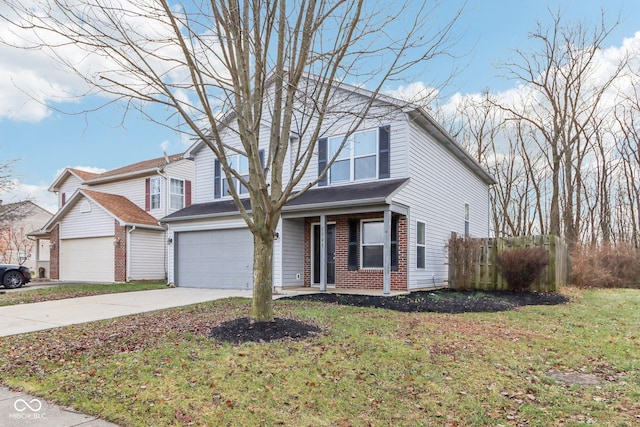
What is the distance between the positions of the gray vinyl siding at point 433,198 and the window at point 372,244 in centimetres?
85

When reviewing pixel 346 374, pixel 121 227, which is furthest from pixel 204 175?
pixel 346 374

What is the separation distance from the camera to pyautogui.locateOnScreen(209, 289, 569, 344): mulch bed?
223 inches

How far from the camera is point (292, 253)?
43.4 feet

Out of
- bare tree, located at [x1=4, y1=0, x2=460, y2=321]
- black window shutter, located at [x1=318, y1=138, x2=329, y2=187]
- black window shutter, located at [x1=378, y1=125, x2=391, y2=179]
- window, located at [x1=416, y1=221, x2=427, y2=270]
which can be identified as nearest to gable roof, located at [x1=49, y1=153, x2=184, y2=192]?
black window shutter, located at [x1=318, y1=138, x2=329, y2=187]

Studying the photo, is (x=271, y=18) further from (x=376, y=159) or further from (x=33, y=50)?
(x=376, y=159)

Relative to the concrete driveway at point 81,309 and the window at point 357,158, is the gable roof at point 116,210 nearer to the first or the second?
the concrete driveway at point 81,309

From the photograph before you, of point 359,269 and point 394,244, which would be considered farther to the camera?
point 359,269

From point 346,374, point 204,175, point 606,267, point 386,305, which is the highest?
point 204,175

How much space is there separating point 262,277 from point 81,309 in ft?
19.3

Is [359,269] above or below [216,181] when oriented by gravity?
below

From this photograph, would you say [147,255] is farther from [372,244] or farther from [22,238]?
[22,238]

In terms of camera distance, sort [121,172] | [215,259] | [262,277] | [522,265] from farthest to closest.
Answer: [121,172] < [215,259] < [522,265] < [262,277]

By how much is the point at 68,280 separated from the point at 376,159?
16410 mm

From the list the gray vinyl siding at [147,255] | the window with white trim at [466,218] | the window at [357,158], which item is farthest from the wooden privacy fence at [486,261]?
the gray vinyl siding at [147,255]
